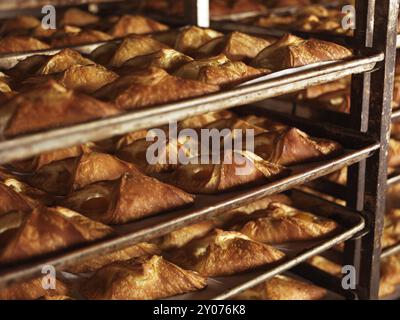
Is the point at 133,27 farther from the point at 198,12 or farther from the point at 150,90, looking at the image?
the point at 150,90

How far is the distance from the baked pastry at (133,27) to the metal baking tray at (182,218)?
89 cm

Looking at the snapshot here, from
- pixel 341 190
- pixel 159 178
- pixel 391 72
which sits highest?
pixel 391 72

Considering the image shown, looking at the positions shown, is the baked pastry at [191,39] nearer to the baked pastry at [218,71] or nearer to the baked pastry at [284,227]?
the baked pastry at [218,71]

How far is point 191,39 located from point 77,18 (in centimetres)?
95

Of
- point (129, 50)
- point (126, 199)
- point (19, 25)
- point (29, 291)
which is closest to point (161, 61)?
point (129, 50)

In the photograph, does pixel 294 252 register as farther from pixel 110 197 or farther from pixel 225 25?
pixel 225 25

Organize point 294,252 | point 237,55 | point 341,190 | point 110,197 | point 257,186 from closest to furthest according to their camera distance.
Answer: point 110,197
point 257,186
point 294,252
point 237,55
point 341,190

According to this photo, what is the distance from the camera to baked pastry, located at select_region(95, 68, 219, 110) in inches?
55.1

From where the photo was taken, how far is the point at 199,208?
147 cm

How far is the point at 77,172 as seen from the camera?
1.59 metres

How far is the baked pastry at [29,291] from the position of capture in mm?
1485

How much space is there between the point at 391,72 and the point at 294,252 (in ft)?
1.95

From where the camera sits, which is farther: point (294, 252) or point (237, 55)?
point (237, 55)

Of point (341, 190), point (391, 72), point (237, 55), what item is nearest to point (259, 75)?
point (237, 55)
